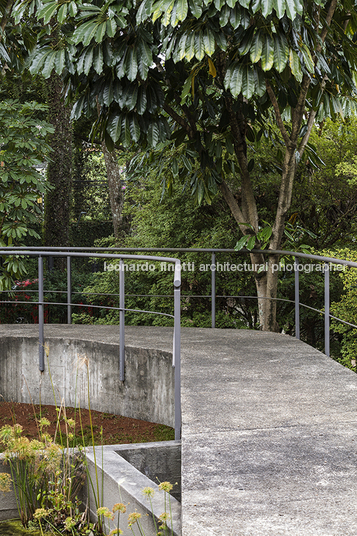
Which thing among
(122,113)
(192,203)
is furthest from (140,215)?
(122,113)

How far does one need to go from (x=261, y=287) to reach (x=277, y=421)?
3141 mm

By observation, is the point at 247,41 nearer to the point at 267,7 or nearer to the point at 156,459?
the point at 267,7

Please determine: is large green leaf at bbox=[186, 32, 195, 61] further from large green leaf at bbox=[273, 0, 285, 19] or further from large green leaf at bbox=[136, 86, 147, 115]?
large green leaf at bbox=[136, 86, 147, 115]

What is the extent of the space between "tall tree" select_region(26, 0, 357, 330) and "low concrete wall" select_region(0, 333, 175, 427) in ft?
5.94

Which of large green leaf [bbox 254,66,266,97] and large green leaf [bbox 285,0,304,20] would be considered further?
large green leaf [bbox 254,66,266,97]

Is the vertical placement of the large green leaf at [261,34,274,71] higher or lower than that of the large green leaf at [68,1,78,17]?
lower

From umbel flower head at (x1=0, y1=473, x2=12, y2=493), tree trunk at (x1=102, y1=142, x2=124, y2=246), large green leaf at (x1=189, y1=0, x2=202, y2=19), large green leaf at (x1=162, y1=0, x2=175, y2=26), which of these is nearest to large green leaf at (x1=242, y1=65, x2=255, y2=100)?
large green leaf at (x1=189, y1=0, x2=202, y2=19)

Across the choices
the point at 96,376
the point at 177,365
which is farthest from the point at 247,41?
the point at 96,376

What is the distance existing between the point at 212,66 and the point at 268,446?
10.5 ft

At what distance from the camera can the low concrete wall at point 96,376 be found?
4.80 m

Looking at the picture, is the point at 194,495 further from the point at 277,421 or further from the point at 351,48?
the point at 351,48

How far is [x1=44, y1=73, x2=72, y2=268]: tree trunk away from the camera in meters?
10.3

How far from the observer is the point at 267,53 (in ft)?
13.0

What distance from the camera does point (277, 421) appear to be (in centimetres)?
311
